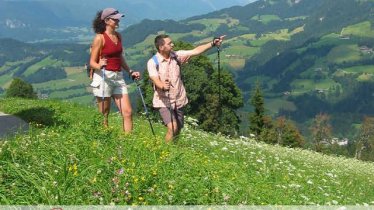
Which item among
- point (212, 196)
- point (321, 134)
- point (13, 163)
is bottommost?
point (321, 134)

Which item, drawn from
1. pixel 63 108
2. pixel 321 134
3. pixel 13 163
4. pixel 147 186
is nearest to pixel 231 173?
pixel 147 186

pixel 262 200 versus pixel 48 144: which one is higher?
pixel 48 144

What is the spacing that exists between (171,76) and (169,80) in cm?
9

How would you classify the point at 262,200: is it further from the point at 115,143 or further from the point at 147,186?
the point at 115,143

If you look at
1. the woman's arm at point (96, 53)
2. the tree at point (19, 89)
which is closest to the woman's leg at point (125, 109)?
the woman's arm at point (96, 53)

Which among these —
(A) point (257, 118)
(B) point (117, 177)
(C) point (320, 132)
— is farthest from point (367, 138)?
(B) point (117, 177)

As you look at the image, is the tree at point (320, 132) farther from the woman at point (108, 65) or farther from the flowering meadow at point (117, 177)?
the flowering meadow at point (117, 177)

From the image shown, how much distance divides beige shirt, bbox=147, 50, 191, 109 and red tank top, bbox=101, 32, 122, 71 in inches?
28.7

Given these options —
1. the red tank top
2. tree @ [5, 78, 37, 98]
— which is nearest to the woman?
the red tank top

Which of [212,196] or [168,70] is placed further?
[168,70]

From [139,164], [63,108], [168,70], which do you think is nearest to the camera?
[139,164]

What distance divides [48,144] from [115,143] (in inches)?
39.5

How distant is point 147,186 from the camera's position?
5.94 meters

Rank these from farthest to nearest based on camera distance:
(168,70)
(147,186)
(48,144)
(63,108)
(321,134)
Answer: (321,134)
(63,108)
(168,70)
(48,144)
(147,186)
